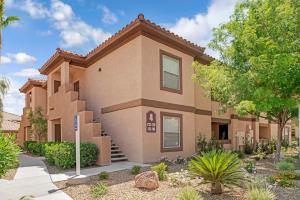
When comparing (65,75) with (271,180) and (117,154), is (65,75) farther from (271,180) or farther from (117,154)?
(271,180)

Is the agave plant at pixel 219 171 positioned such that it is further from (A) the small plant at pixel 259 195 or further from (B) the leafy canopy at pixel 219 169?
(A) the small plant at pixel 259 195

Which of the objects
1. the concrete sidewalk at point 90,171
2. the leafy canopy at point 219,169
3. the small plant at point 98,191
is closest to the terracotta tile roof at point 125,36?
the concrete sidewalk at point 90,171

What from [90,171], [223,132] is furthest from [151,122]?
[223,132]

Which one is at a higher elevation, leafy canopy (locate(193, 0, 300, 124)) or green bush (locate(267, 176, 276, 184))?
leafy canopy (locate(193, 0, 300, 124))

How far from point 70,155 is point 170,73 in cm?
728

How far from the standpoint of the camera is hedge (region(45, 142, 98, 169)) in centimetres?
1259

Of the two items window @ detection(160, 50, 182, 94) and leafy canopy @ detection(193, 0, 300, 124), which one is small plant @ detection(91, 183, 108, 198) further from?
window @ detection(160, 50, 182, 94)

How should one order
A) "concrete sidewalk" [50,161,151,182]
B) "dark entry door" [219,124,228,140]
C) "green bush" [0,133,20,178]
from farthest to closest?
"dark entry door" [219,124,228,140], "concrete sidewalk" [50,161,151,182], "green bush" [0,133,20,178]

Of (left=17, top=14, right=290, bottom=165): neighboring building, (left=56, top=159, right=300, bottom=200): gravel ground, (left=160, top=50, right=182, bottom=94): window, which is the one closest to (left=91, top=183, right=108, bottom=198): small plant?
(left=56, top=159, right=300, bottom=200): gravel ground

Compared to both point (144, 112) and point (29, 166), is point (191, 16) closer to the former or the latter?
point (144, 112)

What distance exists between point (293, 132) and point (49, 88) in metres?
36.0

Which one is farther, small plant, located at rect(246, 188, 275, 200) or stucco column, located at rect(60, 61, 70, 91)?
stucco column, located at rect(60, 61, 70, 91)

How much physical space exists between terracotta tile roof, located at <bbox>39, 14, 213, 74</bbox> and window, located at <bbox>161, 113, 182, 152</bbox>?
14.0ft

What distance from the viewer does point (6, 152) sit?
7.27 metres
